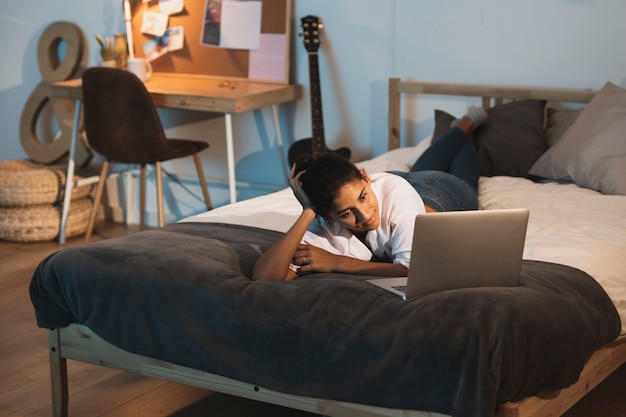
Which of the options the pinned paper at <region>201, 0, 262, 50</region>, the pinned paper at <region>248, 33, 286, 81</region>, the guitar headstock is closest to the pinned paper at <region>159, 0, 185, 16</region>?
the pinned paper at <region>201, 0, 262, 50</region>

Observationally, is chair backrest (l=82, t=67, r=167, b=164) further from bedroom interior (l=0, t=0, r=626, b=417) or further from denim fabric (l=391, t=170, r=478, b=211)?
denim fabric (l=391, t=170, r=478, b=211)

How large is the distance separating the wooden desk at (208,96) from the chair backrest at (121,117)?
0.15 meters

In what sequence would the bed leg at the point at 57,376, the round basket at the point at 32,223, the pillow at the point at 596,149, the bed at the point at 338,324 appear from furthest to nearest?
the round basket at the point at 32,223 < the pillow at the point at 596,149 < the bed leg at the point at 57,376 < the bed at the point at 338,324

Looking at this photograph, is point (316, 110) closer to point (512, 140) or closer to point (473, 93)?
point (473, 93)

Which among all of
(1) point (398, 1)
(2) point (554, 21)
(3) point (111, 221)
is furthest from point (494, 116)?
(3) point (111, 221)

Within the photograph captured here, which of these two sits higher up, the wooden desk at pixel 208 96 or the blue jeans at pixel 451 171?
the wooden desk at pixel 208 96

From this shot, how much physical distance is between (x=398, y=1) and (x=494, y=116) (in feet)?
2.38

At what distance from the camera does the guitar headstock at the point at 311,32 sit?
4031 millimetres

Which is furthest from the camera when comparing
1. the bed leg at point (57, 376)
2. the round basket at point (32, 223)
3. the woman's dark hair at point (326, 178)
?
the round basket at point (32, 223)

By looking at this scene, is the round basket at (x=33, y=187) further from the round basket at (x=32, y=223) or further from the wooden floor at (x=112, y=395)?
the wooden floor at (x=112, y=395)

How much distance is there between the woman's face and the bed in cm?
15

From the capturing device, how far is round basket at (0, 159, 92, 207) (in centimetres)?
452

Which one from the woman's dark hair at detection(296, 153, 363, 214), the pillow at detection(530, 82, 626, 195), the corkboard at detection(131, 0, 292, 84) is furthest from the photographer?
the corkboard at detection(131, 0, 292, 84)

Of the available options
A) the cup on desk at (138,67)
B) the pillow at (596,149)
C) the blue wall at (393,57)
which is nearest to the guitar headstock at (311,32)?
the blue wall at (393,57)
